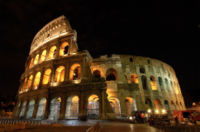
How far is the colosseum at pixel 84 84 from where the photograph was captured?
19.6 metres

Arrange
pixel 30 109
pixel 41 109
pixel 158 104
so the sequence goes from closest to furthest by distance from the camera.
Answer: pixel 41 109
pixel 30 109
pixel 158 104

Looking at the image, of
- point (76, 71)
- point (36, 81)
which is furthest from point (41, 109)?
point (76, 71)

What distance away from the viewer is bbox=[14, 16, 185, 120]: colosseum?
19.6m

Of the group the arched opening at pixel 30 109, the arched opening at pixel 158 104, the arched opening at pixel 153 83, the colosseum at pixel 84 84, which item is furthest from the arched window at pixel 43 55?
the arched opening at pixel 158 104

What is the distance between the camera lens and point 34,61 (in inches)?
1195

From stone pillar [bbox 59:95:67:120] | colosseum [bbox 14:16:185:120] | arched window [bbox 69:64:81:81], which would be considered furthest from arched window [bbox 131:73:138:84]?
stone pillar [bbox 59:95:67:120]

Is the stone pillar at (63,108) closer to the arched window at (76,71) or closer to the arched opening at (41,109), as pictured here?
the arched window at (76,71)

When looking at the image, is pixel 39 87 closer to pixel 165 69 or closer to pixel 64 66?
pixel 64 66

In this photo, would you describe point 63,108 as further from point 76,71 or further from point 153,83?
point 153,83

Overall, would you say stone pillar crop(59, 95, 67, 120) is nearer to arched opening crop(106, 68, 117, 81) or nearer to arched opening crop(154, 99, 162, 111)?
arched opening crop(106, 68, 117, 81)

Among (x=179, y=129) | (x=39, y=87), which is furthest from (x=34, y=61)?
(x=179, y=129)

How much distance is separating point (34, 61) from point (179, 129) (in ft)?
104

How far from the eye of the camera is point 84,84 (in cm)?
1964

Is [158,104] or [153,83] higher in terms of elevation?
[153,83]
